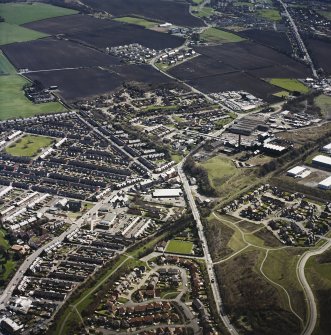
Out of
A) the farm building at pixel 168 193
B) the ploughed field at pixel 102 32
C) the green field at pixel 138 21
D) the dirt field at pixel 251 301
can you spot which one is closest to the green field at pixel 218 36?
the ploughed field at pixel 102 32

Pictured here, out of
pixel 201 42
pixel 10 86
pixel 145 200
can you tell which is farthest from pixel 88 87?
pixel 145 200

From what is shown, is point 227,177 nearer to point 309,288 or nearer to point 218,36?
point 309,288

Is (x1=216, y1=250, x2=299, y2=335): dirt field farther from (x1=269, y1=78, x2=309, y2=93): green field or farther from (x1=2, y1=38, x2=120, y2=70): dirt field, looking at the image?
(x1=2, y1=38, x2=120, y2=70): dirt field

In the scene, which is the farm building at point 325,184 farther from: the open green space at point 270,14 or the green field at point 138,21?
the open green space at point 270,14

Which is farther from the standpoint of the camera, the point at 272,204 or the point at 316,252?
the point at 272,204

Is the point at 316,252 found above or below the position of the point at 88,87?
above

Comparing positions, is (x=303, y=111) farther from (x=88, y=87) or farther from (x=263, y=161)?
(x=88, y=87)

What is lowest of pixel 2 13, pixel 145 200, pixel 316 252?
pixel 2 13
